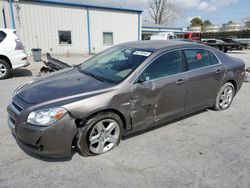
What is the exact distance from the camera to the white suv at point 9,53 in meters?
7.05

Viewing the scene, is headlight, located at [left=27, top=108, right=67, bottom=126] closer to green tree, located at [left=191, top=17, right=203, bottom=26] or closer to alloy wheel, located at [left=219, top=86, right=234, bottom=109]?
alloy wheel, located at [left=219, top=86, right=234, bottom=109]

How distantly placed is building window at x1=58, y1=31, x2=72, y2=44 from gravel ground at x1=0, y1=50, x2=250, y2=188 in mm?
14343

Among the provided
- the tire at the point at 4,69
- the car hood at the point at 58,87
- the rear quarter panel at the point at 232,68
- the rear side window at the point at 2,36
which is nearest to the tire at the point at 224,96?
the rear quarter panel at the point at 232,68

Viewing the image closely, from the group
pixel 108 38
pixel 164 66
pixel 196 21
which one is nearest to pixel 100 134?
pixel 164 66

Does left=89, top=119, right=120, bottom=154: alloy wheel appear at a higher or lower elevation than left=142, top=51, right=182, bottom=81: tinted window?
Answer: lower

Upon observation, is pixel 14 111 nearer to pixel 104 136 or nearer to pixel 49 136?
pixel 49 136

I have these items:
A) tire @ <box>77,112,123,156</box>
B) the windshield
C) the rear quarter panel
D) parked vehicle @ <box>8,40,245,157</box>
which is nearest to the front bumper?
Result: parked vehicle @ <box>8,40,245,157</box>

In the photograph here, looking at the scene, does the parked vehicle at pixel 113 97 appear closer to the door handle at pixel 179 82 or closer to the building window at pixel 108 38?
the door handle at pixel 179 82

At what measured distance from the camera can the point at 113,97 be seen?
8.96ft

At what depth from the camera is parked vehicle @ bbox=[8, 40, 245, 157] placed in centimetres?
246

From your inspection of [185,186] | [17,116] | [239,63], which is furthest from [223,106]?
[17,116]

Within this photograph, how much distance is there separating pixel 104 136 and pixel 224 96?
10.1 feet

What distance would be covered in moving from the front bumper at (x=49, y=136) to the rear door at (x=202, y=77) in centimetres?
221

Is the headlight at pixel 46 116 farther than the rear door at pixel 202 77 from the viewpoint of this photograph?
No
